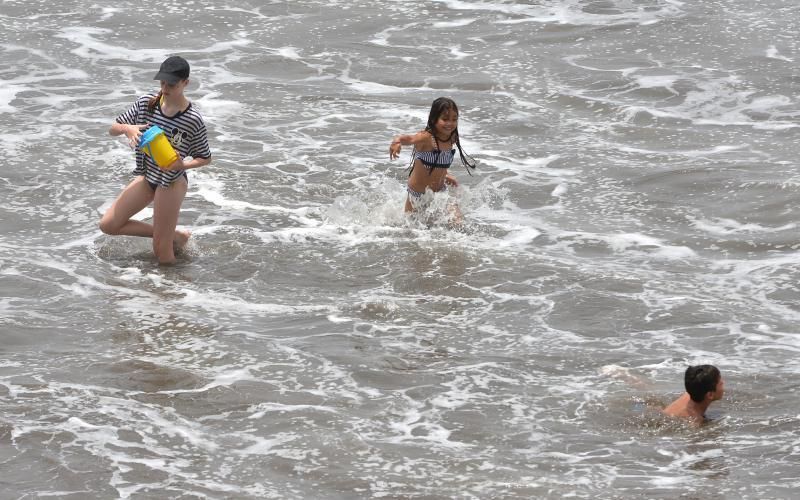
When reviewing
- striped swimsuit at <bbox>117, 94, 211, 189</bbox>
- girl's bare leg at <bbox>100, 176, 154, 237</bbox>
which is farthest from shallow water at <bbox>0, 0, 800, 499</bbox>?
striped swimsuit at <bbox>117, 94, 211, 189</bbox>

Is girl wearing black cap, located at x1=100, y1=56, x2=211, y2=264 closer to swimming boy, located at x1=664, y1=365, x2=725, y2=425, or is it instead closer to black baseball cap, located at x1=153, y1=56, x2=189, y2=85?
black baseball cap, located at x1=153, y1=56, x2=189, y2=85

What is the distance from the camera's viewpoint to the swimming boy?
8.01 metres

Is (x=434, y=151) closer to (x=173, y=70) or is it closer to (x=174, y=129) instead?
(x=174, y=129)

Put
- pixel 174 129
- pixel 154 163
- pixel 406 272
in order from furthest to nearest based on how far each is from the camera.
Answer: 1. pixel 406 272
2. pixel 154 163
3. pixel 174 129

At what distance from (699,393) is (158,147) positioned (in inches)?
176

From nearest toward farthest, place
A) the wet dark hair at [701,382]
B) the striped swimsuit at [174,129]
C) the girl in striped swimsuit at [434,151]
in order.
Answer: the wet dark hair at [701,382] → the striped swimsuit at [174,129] → the girl in striped swimsuit at [434,151]

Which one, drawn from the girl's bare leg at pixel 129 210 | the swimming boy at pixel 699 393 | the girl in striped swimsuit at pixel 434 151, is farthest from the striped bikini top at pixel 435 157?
the swimming boy at pixel 699 393

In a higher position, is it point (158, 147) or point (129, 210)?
point (158, 147)

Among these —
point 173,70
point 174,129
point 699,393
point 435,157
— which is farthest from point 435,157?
point 699,393

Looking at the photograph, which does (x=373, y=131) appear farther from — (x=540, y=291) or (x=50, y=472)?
(x=50, y=472)

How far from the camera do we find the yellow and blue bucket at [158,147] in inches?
394

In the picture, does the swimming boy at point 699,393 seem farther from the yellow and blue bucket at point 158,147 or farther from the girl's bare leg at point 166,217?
the girl's bare leg at point 166,217

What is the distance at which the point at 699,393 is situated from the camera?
316 inches

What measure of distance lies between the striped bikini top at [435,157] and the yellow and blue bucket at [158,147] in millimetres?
2613
